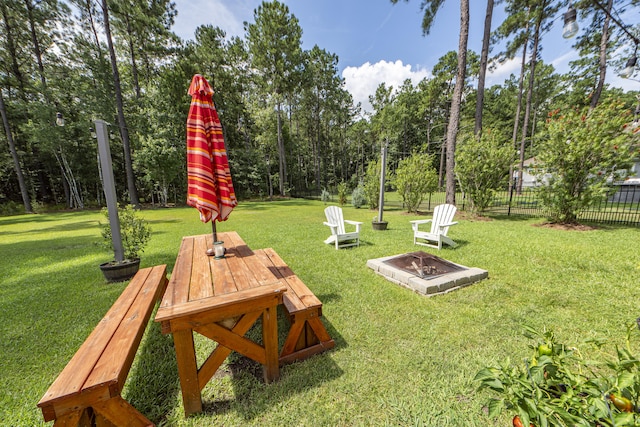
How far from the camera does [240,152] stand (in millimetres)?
19969

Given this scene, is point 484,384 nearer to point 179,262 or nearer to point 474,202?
point 179,262

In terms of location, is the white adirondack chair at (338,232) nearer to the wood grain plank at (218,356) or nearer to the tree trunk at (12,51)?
the wood grain plank at (218,356)

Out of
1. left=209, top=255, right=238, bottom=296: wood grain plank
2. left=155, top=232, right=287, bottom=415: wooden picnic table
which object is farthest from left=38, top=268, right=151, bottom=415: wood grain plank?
left=209, top=255, right=238, bottom=296: wood grain plank

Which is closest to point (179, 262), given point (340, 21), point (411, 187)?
point (411, 187)

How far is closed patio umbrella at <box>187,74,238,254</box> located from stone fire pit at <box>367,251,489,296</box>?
8.48 feet

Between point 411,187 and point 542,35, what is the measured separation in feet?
44.6

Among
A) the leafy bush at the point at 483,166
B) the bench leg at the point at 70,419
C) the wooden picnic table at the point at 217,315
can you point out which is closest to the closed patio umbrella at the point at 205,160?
the wooden picnic table at the point at 217,315

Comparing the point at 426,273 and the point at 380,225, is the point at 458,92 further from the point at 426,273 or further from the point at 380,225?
the point at 426,273

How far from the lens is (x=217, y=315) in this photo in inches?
59.7

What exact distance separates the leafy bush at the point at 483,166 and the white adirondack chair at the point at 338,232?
18.9 feet

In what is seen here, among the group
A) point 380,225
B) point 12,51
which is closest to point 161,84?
point 12,51

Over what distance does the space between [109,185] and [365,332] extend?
13.5 ft

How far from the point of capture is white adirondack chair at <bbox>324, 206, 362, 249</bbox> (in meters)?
5.04

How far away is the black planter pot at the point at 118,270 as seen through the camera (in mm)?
3574
